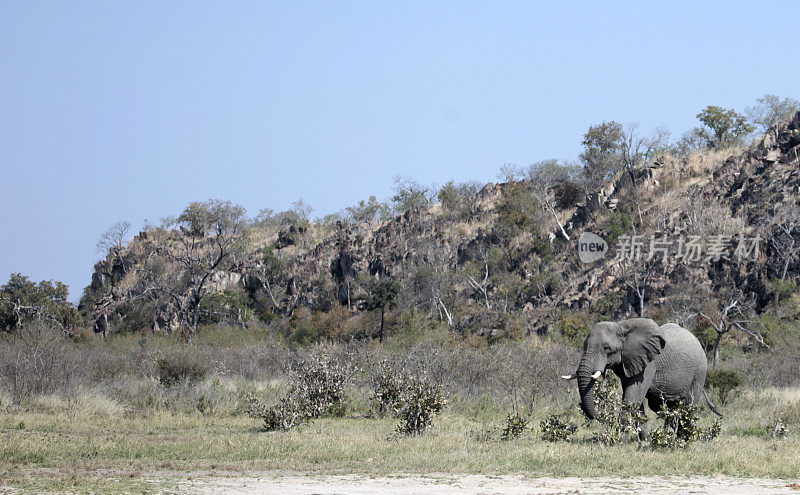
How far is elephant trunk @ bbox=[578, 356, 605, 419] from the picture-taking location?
13.6m

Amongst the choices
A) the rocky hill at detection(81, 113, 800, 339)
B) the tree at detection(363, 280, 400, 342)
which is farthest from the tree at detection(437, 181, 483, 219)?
the tree at detection(363, 280, 400, 342)

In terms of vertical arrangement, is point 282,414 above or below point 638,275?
below

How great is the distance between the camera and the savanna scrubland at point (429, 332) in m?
13.0

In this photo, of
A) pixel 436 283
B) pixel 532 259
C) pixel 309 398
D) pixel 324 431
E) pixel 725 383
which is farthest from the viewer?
pixel 532 259

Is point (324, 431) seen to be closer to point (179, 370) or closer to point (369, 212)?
point (179, 370)

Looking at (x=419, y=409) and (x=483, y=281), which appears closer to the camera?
(x=419, y=409)

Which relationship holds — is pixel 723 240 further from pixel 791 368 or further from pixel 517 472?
pixel 517 472

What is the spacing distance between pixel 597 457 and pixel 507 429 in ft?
9.23

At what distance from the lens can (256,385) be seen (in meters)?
24.4

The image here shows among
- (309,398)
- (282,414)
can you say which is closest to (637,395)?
(282,414)

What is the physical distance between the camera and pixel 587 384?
13.6 meters

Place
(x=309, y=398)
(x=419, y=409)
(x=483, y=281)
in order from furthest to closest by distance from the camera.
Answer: (x=483, y=281), (x=309, y=398), (x=419, y=409)

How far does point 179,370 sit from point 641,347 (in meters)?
13.9

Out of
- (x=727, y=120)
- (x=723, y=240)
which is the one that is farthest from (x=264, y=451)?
(x=727, y=120)
